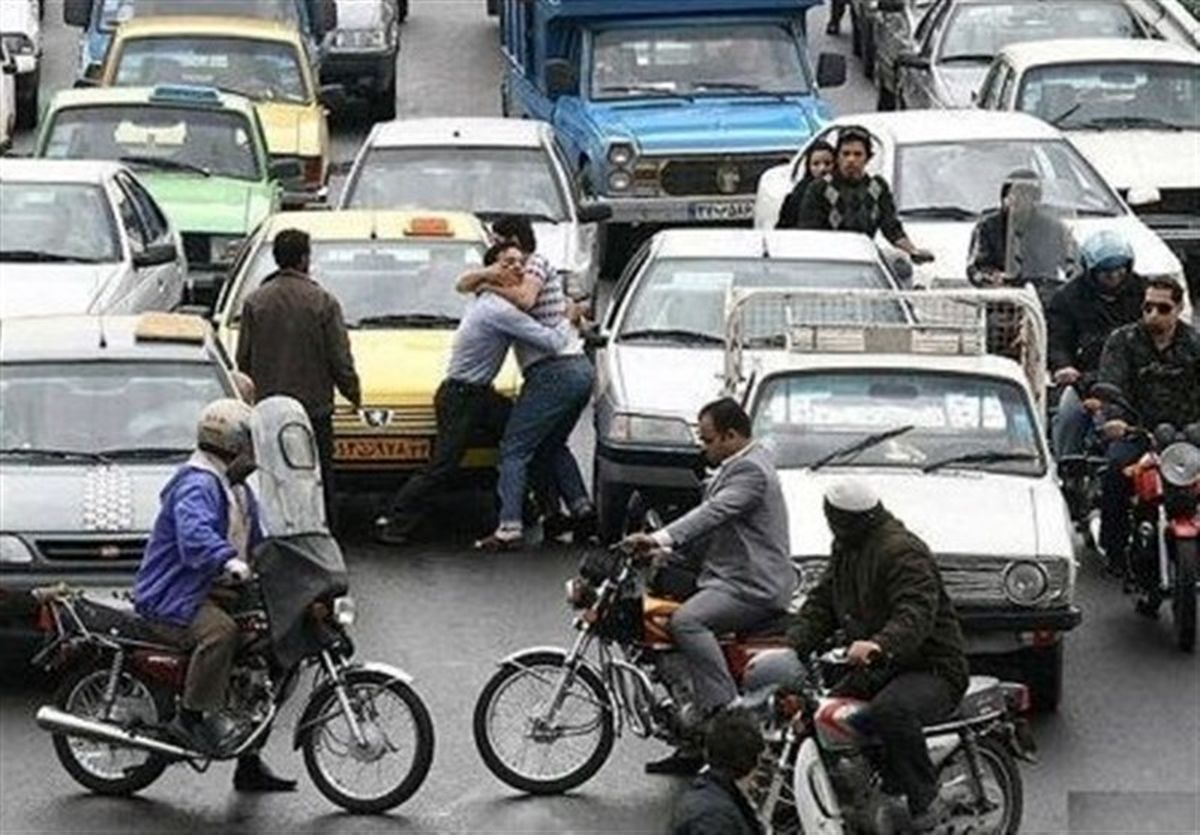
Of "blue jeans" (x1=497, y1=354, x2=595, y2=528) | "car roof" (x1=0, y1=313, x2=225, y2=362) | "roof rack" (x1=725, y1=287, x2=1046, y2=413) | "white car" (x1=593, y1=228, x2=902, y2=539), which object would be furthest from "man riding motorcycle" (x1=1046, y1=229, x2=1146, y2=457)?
"car roof" (x1=0, y1=313, x2=225, y2=362)

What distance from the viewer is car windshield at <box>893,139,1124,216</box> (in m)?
27.4

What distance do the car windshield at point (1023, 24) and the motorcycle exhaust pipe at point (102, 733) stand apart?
19.4 meters

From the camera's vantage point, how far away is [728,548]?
17.3 m

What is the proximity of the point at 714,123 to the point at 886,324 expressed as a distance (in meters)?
11.4

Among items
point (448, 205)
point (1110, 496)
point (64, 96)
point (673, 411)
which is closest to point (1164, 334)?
point (1110, 496)

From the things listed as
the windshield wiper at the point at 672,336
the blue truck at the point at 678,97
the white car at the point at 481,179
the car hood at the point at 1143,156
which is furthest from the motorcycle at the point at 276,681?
the blue truck at the point at 678,97

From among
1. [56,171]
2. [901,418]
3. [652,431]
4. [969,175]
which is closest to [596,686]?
[901,418]

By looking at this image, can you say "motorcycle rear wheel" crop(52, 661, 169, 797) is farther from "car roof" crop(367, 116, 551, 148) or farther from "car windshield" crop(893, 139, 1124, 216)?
"car roof" crop(367, 116, 551, 148)

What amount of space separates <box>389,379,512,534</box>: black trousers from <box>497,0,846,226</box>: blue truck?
8979 mm

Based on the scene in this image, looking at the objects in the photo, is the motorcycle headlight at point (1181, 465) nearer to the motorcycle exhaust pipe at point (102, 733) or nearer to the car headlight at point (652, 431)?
the car headlight at point (652, 431)

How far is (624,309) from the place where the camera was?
78.0 ft

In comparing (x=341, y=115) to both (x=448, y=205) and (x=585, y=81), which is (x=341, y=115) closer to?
(x=585, y=81)

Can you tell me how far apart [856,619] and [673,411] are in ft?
21.1

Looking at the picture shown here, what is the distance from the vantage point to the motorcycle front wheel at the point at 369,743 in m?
17.0
